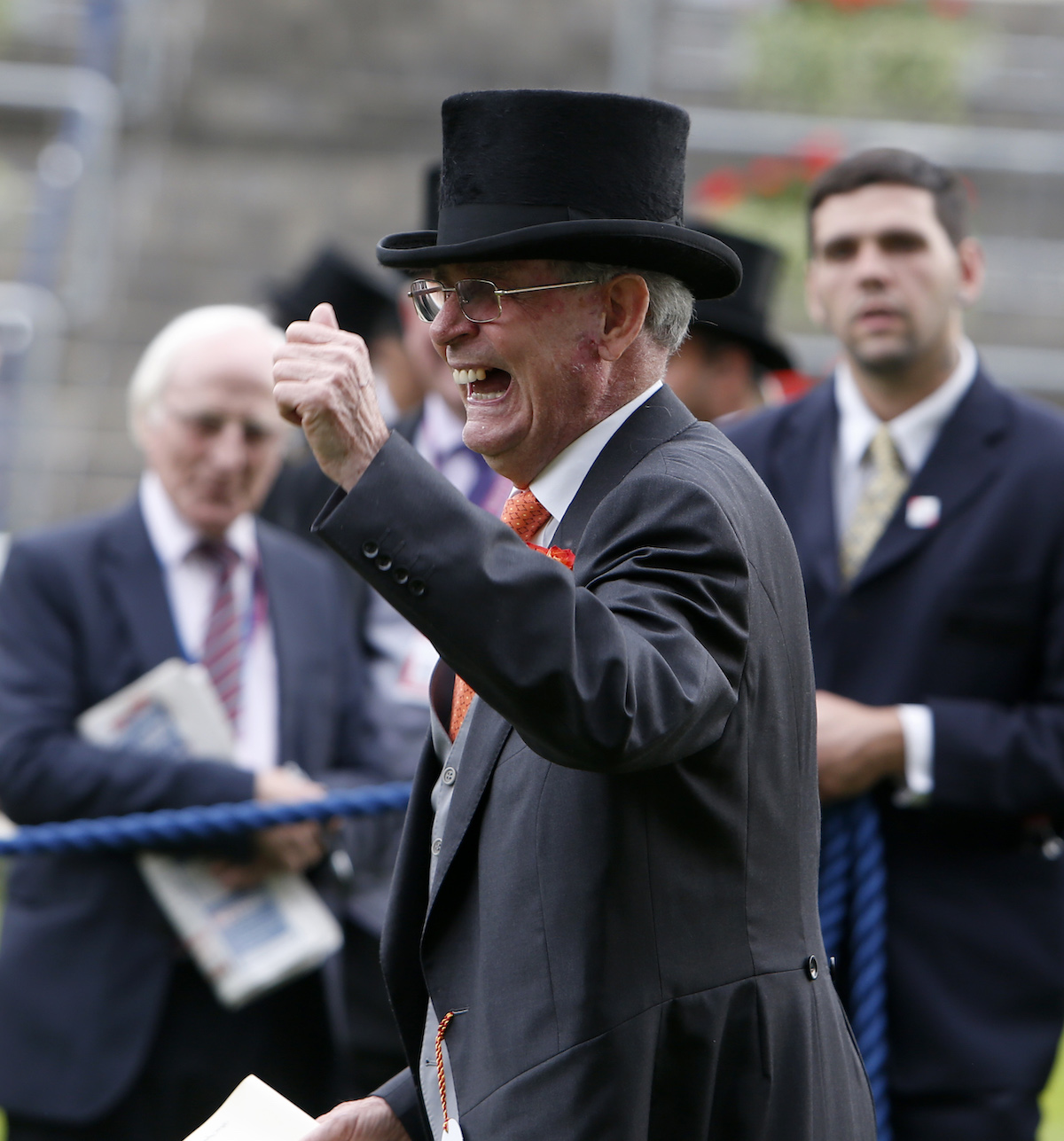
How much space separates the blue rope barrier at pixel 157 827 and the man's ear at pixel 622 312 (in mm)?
1729

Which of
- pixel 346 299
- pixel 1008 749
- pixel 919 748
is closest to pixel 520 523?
pixel 919 748

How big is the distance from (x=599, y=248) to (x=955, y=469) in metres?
1.78

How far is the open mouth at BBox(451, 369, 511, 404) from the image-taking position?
2186 millimetres

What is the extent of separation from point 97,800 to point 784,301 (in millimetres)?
8186

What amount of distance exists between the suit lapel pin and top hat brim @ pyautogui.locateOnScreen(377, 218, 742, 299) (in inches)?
59.0

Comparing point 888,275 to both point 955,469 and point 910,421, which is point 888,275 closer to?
point 910,421

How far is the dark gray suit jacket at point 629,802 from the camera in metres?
1.79

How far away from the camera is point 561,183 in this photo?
2.11m

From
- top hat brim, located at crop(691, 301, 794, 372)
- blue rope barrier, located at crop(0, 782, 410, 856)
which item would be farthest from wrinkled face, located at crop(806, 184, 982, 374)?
blue rope barrier, located at crop(0, 782, 410, 856)

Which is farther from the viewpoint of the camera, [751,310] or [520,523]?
[751,310]

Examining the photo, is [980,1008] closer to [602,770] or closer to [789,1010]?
[789,1010]

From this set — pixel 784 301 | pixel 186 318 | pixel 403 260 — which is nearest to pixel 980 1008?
pixel 403 260

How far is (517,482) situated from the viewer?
7.52 ft

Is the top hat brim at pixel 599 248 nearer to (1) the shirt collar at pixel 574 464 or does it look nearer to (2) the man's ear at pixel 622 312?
(2) the man's ear at pixel 622 312
